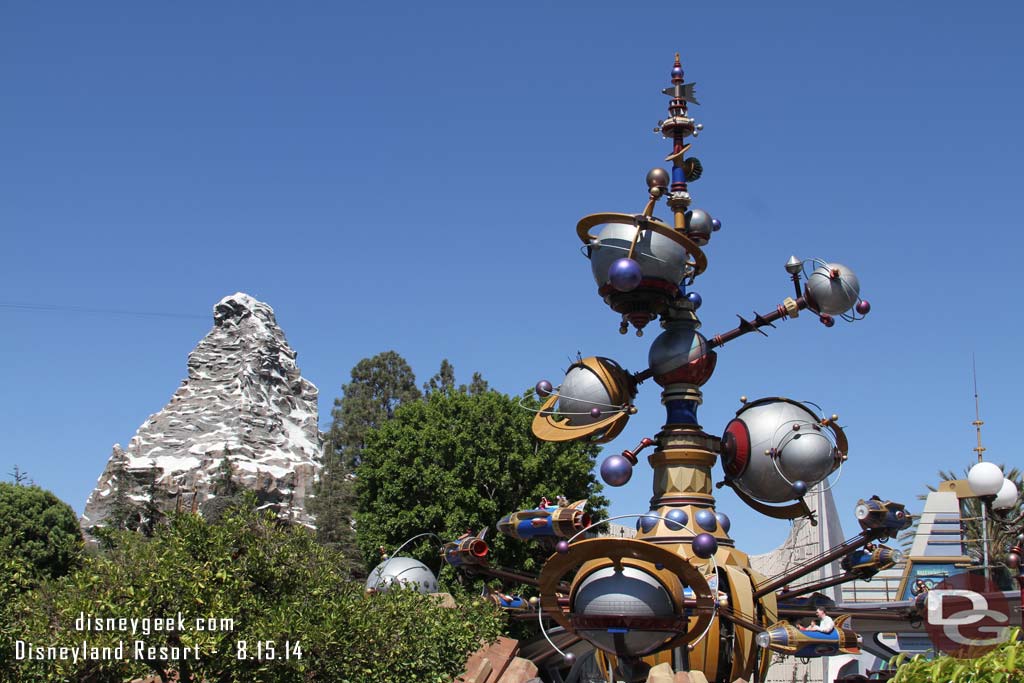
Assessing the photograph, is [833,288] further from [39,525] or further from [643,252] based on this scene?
[39,525]

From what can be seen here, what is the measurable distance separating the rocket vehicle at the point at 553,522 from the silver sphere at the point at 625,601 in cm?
140

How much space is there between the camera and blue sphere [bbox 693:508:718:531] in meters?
17.1

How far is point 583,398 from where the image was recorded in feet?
58.5

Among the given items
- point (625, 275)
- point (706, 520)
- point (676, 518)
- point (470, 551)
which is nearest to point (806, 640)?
point (706, 520)

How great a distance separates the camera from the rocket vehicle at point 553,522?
636 inches

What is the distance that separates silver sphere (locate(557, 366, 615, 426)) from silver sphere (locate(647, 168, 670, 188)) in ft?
11.7

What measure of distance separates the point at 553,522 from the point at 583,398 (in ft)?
8.31

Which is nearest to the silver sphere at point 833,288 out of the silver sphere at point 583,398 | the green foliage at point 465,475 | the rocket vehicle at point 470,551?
the silver sphere at point 583,398

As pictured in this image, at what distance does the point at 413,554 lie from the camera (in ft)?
102

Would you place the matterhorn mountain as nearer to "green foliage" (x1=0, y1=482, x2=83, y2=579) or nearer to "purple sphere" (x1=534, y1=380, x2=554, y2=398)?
"green foliage" (x1=0, y1=482, x2=83, y2=579)

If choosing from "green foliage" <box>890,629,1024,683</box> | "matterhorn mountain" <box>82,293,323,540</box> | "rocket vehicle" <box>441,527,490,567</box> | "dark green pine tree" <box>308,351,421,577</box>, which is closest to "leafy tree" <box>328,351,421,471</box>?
"dark green pine tree" <box>308,351,421,577</box>

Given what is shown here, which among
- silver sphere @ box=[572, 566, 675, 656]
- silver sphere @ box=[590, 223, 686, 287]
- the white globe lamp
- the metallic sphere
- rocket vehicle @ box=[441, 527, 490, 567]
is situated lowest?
silver sphere @ box=[572, 566, 675, 656]

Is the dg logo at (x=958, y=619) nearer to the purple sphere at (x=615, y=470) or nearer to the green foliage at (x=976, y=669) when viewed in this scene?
the purple sphere at (x=615, y=470)

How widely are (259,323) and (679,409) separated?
6842 centimetres
